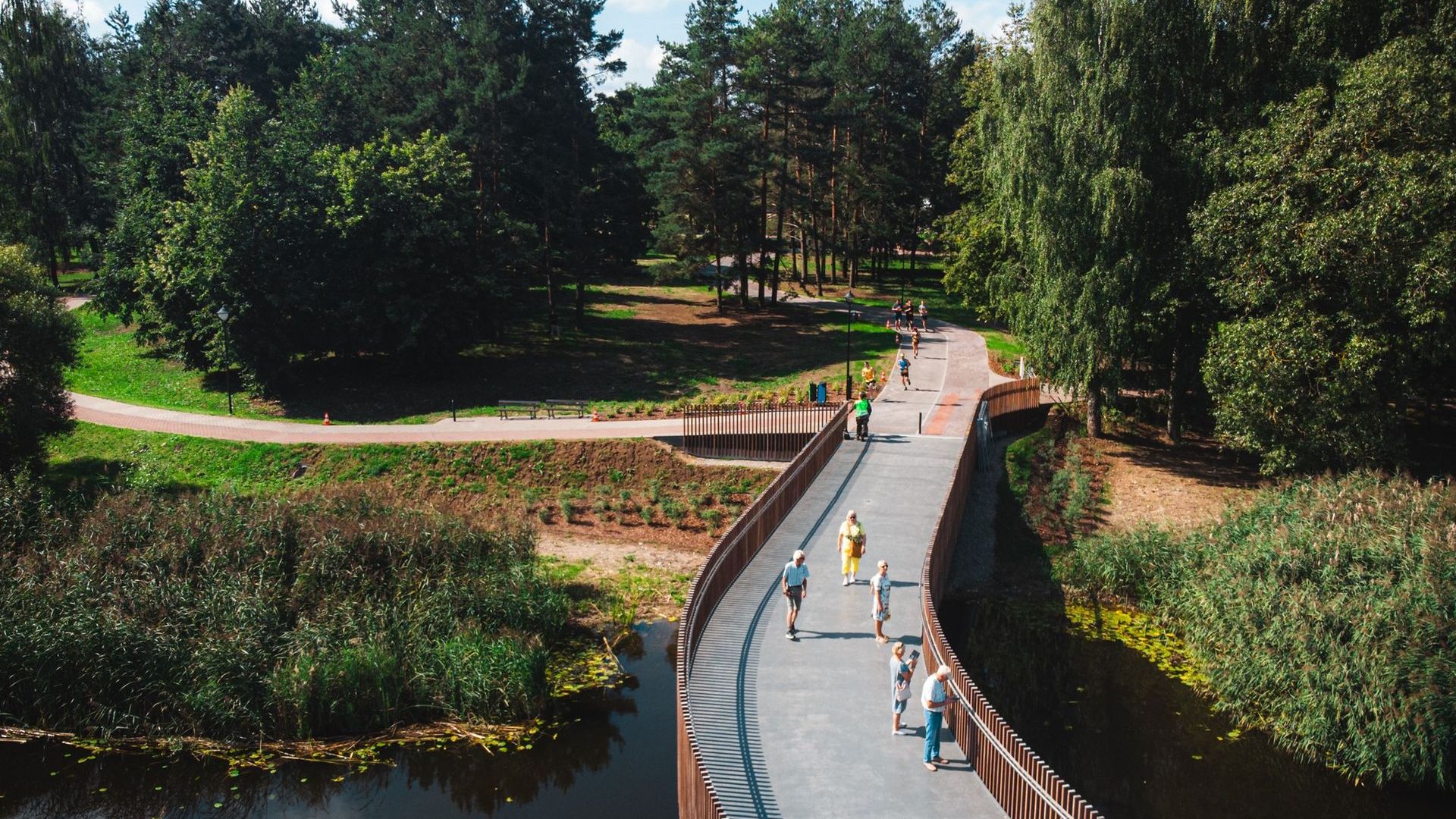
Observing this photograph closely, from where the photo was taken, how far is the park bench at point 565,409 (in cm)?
3703

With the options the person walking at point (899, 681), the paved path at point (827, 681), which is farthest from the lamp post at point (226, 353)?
the person walking at point (899, 681)

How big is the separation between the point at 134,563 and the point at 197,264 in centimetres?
1981

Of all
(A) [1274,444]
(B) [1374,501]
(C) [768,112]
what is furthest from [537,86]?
(B) [1374,501]

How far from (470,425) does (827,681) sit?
2274 centimetres

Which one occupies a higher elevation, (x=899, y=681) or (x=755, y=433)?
(x=755, y=433)

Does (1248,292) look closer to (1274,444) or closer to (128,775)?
(1274,444)

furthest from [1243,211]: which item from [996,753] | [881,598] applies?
A: [996,753]

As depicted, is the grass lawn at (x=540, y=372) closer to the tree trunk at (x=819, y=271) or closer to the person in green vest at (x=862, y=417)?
the person in green vest at (x=862, y=417)

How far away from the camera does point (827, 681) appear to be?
16.2 metres

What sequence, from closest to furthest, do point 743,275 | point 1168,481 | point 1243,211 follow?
point 1243,211 < point 1168,481 < point 743,275

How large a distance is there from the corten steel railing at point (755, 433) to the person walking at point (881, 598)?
14.6m

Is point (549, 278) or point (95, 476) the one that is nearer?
point (95, 476)

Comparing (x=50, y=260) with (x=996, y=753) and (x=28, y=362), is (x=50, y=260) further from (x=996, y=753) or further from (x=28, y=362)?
(x=996, y=753)

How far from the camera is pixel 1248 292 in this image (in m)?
26.3
